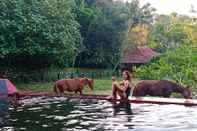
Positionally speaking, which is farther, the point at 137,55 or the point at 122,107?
the point at 137,55

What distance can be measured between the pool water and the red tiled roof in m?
36.0

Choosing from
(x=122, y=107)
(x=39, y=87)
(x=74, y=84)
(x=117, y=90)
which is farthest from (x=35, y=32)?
(x=122, y=107)

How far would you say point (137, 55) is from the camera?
5641cm

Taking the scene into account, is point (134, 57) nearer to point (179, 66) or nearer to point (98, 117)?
point (179, 66)

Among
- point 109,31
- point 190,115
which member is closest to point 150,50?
point 109,31

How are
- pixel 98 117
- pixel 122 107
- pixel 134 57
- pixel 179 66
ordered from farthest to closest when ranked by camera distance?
1. pixel 134 57
2. pixel 179 66
3. pixel 122 107
4. pixel 98 117

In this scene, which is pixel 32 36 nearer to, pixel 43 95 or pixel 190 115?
pixel 43 95

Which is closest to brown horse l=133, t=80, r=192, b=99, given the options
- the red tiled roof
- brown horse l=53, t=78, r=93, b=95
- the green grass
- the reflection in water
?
the reflection in water

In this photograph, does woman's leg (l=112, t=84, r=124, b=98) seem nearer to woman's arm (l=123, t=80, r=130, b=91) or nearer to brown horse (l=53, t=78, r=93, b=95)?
woman's arm (l=123, t=80, r=130, b=91)

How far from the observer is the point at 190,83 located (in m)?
25.4

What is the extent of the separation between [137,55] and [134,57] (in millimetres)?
817

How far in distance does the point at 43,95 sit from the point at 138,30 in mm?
36565

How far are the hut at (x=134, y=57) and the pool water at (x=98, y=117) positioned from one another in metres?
35.7

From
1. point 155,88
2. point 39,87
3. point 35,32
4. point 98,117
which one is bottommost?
point 98,117
